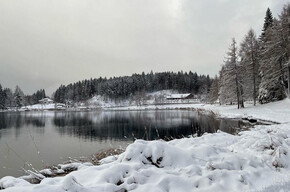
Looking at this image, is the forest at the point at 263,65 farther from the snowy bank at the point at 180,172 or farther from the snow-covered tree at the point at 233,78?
the snowy bank at the point at 180,172

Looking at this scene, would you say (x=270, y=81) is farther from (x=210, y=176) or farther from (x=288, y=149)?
(x=210, y=176)

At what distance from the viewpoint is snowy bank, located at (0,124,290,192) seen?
3555 millimetres

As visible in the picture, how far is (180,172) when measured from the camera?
4.13 metres

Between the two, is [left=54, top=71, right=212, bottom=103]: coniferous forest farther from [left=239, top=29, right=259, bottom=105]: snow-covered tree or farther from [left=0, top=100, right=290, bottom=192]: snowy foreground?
[left=0, top=100, right=290, bottom=192]: snowy foreground

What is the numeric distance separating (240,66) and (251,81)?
3.11m

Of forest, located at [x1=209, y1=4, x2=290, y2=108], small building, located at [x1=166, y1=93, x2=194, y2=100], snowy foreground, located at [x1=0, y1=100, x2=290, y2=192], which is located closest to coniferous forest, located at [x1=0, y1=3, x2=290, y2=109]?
forest, located at [x1=209, y1=4, x2=290, y2=108]

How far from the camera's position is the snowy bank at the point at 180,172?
3555 millimetres

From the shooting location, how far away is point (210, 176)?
3.92m

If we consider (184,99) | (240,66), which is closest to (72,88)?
(184,99)

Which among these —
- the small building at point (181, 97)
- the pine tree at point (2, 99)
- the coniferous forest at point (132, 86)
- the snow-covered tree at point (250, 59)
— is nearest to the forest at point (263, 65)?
the snow-covered tree at point (250, 59)

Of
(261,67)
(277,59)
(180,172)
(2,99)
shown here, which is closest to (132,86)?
(2,99)

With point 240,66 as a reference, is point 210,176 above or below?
below

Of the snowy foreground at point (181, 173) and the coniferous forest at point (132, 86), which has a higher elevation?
the coniferous forest at point (132, 86)

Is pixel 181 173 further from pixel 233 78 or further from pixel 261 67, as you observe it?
pixel 233 78
